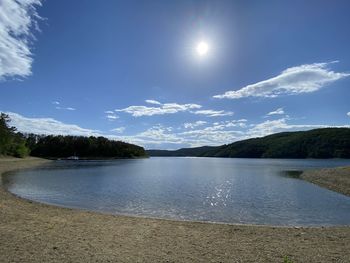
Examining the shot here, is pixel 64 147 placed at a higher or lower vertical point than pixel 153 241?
higher

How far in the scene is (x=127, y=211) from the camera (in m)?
23.5

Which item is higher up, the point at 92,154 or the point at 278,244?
the point at 92,154

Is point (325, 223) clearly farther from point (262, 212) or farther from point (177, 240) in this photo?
point (177, 240)

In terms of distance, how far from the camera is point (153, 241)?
1296 cm

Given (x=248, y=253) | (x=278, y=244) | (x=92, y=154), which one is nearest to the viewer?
(x=248, y=253)

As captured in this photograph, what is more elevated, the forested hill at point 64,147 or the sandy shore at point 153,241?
the forested hill at point 64,147

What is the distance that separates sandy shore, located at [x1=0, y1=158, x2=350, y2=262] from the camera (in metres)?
10.3

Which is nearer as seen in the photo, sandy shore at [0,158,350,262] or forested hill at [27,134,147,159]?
sandy shore at [0,158,350,262]

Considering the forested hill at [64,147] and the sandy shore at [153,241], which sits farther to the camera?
the forested hill at [64,147]

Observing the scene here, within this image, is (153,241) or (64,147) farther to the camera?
(64,147)

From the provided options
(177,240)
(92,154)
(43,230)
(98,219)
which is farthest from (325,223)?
(92,154)

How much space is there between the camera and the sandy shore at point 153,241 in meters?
10.3

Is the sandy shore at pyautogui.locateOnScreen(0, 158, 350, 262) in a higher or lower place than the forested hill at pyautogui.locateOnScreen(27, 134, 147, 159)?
lower

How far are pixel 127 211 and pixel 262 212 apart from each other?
29.1 feet
